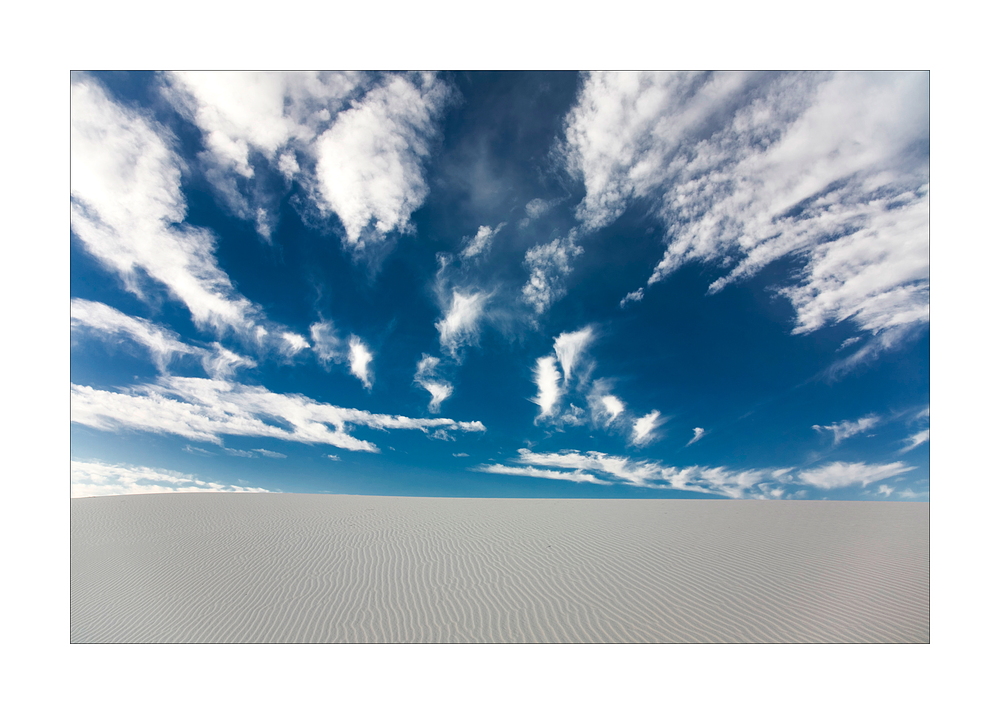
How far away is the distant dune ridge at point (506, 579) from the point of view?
6043 mm

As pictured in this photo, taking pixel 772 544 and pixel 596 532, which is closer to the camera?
pixel 772 544

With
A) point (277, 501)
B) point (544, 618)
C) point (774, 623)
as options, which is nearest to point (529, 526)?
point (544, 618)

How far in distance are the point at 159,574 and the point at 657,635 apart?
34.8 ft

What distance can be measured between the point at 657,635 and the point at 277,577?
7.83m

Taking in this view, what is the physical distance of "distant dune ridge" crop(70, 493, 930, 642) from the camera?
19.8 ft

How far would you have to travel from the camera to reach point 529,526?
14.0 metres

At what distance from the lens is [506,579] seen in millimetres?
8148

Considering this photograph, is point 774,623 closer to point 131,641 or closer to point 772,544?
point 772,544

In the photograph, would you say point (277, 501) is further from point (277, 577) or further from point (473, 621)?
point (473, 621)

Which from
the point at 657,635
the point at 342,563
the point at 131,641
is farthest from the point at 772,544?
the point at 131,641

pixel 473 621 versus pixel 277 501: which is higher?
pixel 277 501

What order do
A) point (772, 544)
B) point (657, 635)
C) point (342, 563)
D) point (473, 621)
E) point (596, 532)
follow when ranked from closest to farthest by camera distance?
point (657, 635), point (473, 621), point (342, 563), point (772, 544), point (596, 532)

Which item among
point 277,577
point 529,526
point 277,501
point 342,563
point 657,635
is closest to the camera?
point 657,635
